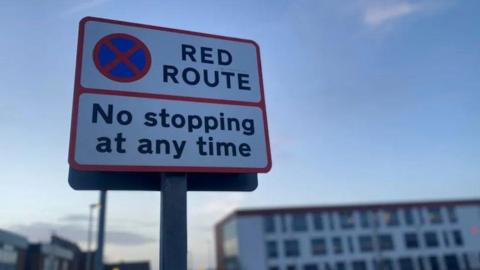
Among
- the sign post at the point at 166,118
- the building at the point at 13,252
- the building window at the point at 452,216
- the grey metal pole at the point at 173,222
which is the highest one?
the building window at the point at 452,216

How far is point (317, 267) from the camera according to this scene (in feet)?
210

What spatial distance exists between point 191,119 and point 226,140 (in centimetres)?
30

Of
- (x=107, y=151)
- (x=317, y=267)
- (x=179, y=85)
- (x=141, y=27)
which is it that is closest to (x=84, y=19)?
(x=141, y=27)

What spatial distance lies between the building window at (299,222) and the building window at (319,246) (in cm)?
278

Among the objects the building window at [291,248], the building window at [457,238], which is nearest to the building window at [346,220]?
the building window at [291,248]

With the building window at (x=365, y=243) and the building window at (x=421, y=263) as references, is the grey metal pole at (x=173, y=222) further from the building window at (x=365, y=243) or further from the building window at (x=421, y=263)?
the building window at (x=421, y=263)

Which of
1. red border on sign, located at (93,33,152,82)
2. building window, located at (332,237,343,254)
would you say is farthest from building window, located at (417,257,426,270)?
red border on sign, located at (93,33,152,82)

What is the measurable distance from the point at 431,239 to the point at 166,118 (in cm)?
7751

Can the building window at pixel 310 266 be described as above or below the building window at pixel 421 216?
below

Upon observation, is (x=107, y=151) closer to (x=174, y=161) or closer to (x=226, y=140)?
(x=174, y=161)

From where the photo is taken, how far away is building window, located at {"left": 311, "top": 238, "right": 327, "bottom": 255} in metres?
65.1

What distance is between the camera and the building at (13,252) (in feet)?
103

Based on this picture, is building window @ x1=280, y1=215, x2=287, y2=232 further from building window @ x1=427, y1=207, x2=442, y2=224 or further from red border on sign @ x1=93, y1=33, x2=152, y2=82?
red border on sign @ x1=93, y1=33, x2=152, y2=82

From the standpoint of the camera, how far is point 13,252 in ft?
A: 115
